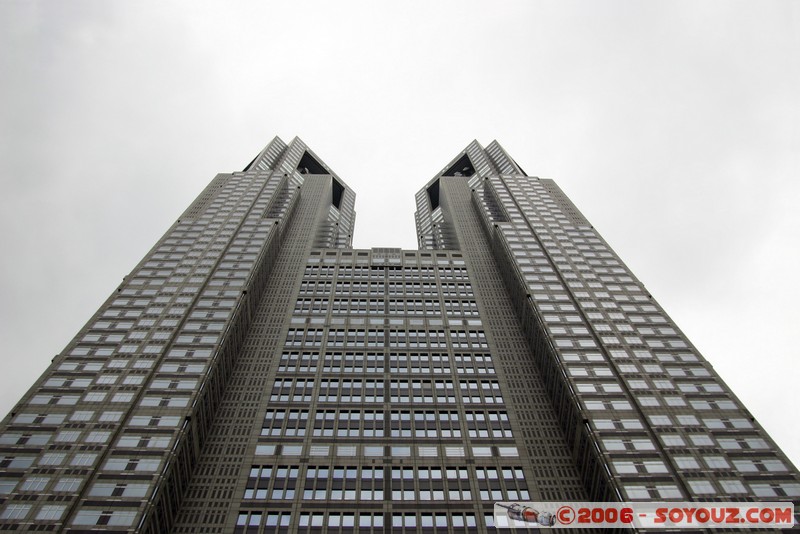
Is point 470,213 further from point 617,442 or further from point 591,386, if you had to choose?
point 617,442

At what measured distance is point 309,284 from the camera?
99.3 meters

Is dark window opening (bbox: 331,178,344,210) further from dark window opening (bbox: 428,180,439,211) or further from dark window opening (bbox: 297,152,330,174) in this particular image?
dark window opening (bbox: 428,180,439,211)

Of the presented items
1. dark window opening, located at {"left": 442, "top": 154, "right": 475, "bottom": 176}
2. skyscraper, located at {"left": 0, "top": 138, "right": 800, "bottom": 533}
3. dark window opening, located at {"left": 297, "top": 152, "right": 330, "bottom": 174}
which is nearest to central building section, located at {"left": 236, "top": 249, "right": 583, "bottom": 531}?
skyscraper, located at {"left": 0, "top": 138, "right": 800, "bottom": 533}

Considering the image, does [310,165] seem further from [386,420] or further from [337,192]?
[386,420]

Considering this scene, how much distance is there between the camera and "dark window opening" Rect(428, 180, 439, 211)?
18421 cm

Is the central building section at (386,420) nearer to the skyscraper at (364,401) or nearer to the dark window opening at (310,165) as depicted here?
the skyscraper at (364,401)

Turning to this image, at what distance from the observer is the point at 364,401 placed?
72125mm

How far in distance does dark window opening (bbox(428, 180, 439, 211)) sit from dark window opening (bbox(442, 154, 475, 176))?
7.26 m

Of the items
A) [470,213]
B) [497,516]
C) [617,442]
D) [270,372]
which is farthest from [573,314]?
[470,213]

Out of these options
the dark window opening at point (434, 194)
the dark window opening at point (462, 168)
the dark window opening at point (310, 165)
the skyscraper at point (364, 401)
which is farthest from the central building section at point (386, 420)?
the dark window opening at point (310, 165)

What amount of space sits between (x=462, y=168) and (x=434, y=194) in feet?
42.8

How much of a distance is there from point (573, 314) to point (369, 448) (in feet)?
116

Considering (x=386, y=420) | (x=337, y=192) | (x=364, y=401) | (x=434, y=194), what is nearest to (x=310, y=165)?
(x=337, y=192)

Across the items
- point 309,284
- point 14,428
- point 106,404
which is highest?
point 309,284
